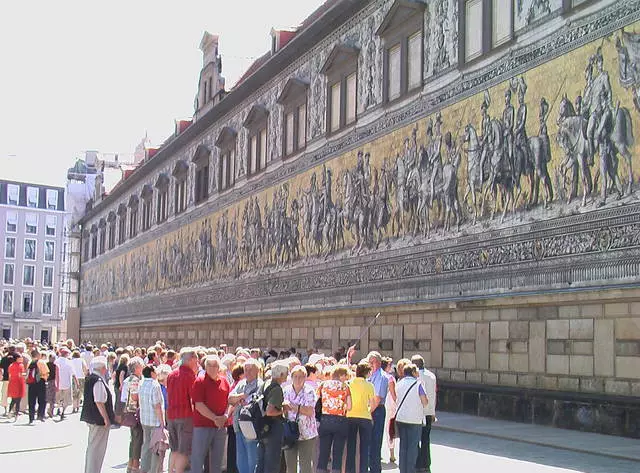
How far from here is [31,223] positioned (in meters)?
93.4

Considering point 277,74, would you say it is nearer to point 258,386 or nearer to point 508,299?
point 508,299

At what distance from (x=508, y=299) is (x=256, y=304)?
15.7 m

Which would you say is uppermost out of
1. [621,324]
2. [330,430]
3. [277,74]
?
[277,74]

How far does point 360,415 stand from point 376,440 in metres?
0.78

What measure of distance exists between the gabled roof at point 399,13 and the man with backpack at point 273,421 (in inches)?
587

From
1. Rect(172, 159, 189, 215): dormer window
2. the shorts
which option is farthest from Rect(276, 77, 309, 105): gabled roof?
the shorts

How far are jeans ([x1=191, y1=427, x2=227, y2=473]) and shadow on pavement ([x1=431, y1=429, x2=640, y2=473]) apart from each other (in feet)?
14.7

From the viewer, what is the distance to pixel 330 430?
10.4m

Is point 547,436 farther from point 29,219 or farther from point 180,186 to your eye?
point 29,219

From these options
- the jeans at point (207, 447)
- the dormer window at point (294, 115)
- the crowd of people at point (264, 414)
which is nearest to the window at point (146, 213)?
the dormer window at point (294, 115)

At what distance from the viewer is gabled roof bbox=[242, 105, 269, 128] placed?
33406 millimetres

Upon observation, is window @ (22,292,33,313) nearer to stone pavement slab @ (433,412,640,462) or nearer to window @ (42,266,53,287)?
window @ (42,266,53,287)

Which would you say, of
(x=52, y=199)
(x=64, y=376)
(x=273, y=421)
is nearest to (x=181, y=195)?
(x=64, y=376)

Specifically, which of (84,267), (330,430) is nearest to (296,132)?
(330,430)
